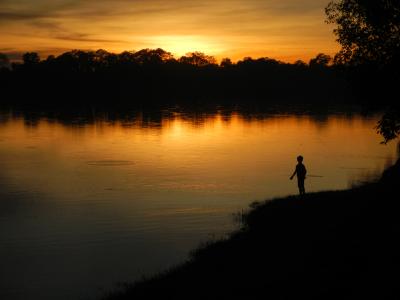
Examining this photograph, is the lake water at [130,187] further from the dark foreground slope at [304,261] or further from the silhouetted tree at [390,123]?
the silhouetted tree at [390,123]

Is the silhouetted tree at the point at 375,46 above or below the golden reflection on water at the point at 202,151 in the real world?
above

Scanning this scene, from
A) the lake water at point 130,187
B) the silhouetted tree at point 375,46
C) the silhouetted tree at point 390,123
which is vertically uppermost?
the silhouetted tree at point 375,46

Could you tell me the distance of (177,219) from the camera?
1109 inches

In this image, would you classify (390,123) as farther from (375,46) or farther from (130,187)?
(130,187)

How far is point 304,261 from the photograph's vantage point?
1588 cm

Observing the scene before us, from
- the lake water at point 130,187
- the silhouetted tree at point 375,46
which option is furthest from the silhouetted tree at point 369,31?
the lake water at point 130,187

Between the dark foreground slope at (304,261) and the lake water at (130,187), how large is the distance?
9.84 ft

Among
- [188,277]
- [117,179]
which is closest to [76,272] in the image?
[188,277]

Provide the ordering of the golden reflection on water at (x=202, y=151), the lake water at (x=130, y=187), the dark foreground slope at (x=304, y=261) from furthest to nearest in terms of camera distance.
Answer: the golden reflection on water at (x=202, y=151)
the lake water at (x=130, y=187)
the dark foreground slope at (x=304, y=261)

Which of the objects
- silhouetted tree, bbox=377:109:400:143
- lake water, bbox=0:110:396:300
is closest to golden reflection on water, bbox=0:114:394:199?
lake water, bbox=0:110:396:300

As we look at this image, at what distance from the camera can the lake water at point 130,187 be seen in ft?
69.9

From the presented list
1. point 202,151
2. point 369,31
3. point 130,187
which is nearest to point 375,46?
point 369,31

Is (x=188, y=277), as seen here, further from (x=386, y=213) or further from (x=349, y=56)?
(x=349, y=56)

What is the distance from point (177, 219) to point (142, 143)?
37.9 m
